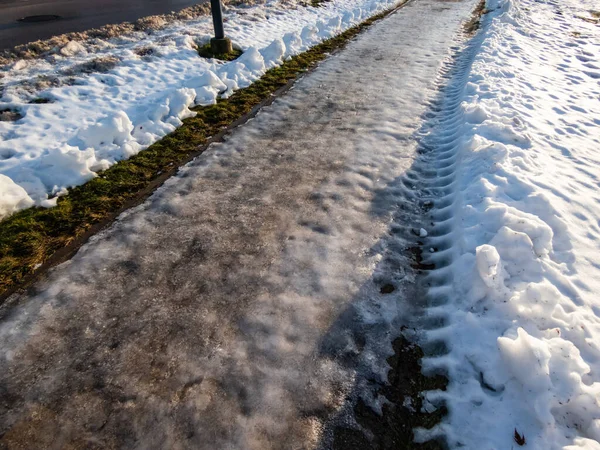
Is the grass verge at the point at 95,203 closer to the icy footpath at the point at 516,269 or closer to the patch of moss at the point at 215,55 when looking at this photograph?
the patch of moss at the point at 215,55

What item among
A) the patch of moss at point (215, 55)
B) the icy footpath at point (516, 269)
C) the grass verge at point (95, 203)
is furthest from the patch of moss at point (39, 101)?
the icy footpath at point (516, 269)

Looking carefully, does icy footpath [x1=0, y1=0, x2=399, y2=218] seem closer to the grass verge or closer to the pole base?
the grass verge

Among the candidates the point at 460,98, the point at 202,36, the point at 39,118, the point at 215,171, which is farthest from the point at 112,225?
the point at 202,36

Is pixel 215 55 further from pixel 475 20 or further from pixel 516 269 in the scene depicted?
pixel 475 20

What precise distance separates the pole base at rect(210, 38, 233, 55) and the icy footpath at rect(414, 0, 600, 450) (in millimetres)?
4890

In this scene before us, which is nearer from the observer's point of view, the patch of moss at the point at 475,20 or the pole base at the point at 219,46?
the pole base at the point at 219,46

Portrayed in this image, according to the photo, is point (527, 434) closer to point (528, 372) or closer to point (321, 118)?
point (528, 372)

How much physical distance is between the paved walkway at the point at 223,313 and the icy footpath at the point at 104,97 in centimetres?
104

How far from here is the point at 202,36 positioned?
29.3 feet

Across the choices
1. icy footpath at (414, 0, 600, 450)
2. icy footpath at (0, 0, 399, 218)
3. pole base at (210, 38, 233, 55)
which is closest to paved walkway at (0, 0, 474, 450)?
icy footpath at (414, 0, 600, 450)

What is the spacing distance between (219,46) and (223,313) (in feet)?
23.7

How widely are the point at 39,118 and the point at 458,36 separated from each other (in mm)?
11280

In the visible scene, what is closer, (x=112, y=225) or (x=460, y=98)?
(x=112, y=225)

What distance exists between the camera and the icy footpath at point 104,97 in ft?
13.6
